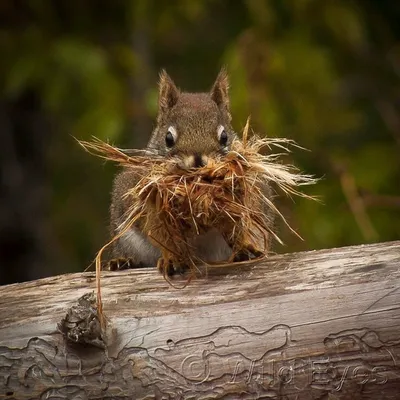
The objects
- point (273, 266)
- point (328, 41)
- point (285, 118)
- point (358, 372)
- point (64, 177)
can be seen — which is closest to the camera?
point (358, 372)

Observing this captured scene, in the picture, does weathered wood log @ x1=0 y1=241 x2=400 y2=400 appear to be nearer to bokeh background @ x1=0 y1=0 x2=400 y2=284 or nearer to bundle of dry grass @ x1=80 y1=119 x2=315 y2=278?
bundle of dry grass @ x1=80 y1=119 x2=315 y2=278

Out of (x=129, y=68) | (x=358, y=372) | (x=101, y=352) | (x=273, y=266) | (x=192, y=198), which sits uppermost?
(x=129, y=68)

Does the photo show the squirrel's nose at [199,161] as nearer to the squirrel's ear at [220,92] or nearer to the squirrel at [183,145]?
the squirrel at [183,145]

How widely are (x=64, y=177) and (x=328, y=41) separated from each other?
2.37 metres

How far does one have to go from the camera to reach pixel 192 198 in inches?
119

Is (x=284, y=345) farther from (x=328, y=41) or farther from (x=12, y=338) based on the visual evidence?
(x=328, y=41)

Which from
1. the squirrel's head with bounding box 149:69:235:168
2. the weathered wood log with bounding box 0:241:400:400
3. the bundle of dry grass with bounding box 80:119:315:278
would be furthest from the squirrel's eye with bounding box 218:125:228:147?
the weathered wood log with bounding box 0:241:400:400

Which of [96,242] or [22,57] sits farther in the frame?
[96,242]

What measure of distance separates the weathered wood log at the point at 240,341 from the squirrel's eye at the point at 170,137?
2.82ft

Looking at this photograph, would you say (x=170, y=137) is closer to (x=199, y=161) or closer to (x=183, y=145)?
(x=183, y=145)

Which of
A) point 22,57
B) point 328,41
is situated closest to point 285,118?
point 328,41

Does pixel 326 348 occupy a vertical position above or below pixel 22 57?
below

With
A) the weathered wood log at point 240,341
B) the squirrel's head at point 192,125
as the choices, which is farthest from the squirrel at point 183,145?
the weathered wood log at point 240,341

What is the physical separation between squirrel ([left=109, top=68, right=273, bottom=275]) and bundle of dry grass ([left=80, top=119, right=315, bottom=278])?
6cm
